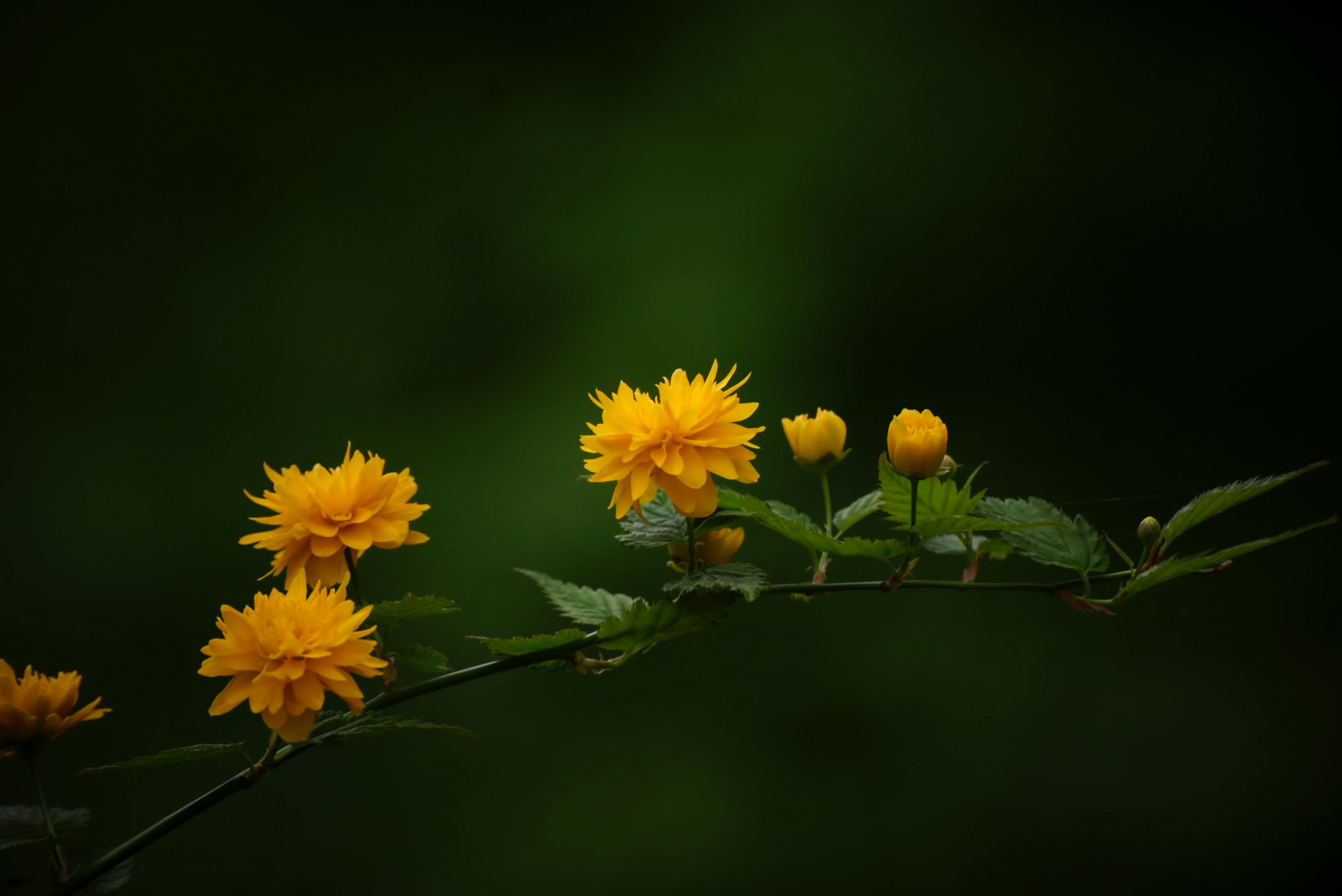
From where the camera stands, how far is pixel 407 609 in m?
0.35

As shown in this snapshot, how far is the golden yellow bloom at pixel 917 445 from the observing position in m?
0.33

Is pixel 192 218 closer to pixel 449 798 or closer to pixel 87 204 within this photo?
pixel 87 204

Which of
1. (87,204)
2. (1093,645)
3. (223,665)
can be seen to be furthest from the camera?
(87,204)

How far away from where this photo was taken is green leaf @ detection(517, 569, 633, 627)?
387 millimetres

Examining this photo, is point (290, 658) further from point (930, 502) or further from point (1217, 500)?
point (1217, 500)

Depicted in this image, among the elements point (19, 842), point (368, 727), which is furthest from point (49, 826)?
point (368, 727)

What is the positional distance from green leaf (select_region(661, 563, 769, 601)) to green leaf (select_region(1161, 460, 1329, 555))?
0.17 metres

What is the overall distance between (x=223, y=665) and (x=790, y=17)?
2.74 feet

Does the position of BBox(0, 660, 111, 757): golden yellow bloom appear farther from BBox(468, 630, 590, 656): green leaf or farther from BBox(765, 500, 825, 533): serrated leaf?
BBox(765, 500, 825, 533): serrated leaf

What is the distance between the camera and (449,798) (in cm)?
84

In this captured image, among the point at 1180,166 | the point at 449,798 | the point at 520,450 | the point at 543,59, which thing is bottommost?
the point at 449,798

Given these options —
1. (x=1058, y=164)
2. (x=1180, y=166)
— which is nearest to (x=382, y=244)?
(x=1058, y=164)

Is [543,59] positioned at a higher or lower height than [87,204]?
higher

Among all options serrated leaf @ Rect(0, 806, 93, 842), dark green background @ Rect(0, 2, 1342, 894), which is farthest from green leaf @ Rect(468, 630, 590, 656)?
dark green background @ Rect(0, 2, 1342, 894)
